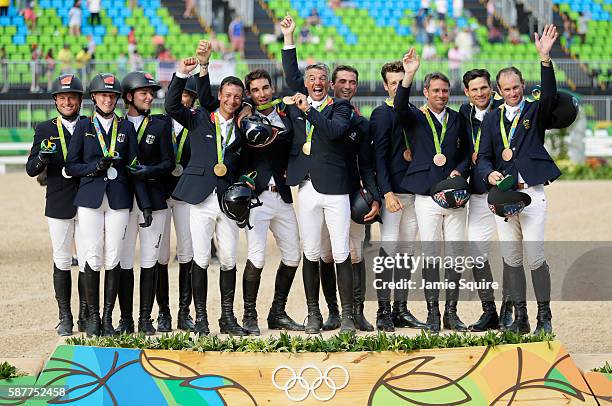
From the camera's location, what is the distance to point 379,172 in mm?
8586

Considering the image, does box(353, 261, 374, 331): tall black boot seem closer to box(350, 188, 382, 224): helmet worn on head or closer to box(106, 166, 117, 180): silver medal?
box(350, 188, 382, 224): helmet worn on head

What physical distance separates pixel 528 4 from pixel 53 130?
25.7 metres

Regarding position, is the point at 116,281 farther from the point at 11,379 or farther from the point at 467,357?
the point at 467,357

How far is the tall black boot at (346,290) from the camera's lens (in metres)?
8.30

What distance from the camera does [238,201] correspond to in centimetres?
796

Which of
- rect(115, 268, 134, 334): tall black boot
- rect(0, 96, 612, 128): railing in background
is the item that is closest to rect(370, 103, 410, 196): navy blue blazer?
rect(115, 268, 134, 334): tall black boot

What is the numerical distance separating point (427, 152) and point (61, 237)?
2.89 meters

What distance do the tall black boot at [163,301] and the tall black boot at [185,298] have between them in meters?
0.10

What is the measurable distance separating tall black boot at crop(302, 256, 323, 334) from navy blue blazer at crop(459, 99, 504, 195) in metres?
1.32

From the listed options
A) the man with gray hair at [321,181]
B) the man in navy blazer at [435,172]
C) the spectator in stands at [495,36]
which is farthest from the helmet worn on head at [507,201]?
the spectator in stands at [495,36]

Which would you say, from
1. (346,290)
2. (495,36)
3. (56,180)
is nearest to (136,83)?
(56,180)

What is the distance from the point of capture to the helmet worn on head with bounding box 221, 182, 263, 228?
7.97m

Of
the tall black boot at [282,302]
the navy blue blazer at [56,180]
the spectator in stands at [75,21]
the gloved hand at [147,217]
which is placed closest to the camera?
the gloved hand at [147,217]

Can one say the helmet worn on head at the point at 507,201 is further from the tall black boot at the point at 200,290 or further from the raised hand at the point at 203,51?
the raised hand at the point at 203,51
